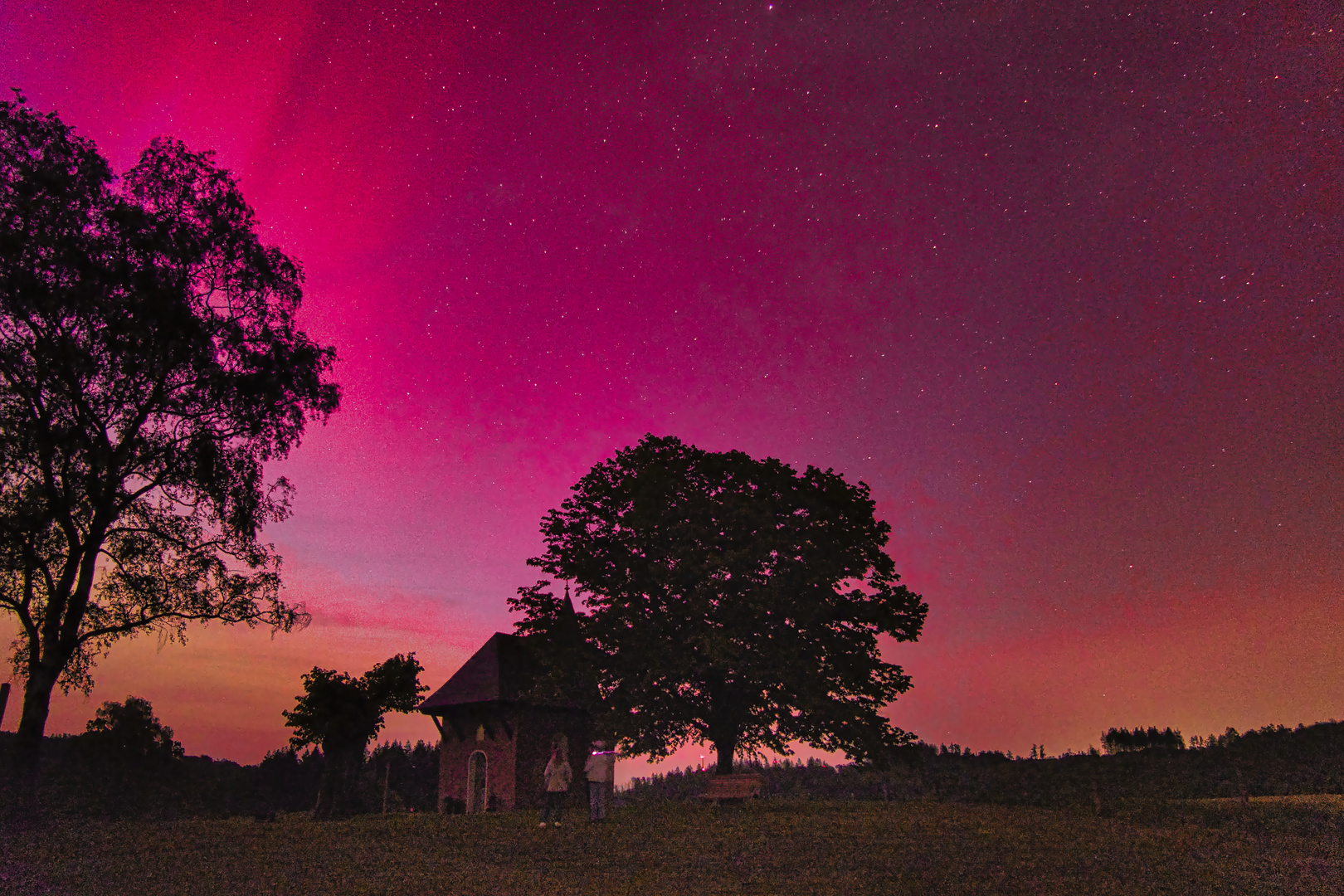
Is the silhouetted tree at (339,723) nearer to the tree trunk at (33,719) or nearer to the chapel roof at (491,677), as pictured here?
the chapel roof at (491,677)

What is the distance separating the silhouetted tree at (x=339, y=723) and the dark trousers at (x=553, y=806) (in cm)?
1309

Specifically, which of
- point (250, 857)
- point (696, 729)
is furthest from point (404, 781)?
point (250, 857)

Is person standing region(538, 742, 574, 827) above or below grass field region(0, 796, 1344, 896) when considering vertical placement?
above

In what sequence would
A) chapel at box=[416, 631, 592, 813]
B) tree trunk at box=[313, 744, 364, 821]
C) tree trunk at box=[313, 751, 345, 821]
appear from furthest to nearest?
chapel at box=[416, 631, 592, 813] < tree trunk at box=[313, 744, 364, 821] < tree trunk at box=[313, 751, 345, 821]

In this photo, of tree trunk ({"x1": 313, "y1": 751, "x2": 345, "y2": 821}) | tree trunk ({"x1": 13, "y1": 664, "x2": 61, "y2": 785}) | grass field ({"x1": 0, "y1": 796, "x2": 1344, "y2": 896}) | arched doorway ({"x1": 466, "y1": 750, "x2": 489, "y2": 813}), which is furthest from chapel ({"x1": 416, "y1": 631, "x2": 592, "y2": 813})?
tree trunk ({"x1": 13, "y1": 664, "x2": 61, "y2": 785})

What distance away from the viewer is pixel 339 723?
3139cm

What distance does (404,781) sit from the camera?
46.0 meters

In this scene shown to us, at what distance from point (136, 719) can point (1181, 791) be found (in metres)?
52.3

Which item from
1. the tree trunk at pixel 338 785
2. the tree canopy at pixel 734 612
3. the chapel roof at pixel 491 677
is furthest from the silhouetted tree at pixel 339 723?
the tree canopy at pixel 734 612

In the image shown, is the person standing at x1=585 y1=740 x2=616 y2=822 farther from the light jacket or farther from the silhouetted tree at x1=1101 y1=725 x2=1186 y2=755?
the silhouetted tree at x1=1101 y1=725 x2=1186 y2=755

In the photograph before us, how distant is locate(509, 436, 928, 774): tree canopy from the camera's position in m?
28.7

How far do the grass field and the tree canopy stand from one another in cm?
745

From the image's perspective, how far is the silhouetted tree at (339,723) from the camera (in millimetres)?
30094

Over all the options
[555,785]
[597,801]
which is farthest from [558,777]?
[597,801]
